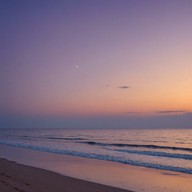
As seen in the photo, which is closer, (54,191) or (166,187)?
(54,191)

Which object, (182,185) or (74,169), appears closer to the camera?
(182,185)

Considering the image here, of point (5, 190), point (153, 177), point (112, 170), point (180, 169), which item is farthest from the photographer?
point (180, 169)

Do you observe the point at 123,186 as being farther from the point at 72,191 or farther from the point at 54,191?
the point at 54,191

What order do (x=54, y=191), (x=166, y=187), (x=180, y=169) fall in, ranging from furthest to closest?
(x=180, y=169), (x=166, y=187), (x=54, y=191)

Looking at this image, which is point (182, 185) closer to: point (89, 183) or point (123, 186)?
point (123, 186)

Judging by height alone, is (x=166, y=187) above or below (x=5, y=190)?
below

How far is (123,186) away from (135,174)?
366cm

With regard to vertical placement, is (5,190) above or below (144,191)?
above

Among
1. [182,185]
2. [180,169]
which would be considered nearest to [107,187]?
[182,185]

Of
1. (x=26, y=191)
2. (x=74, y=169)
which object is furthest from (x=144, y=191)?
(x=74, y=169)

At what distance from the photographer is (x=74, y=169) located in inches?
731

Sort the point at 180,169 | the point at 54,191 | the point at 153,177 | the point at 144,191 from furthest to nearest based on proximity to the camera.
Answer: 1. the point at 180,169
2. the point at 153,177
3. the point at 144,191
4. the point at 54,191

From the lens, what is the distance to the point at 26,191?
9.82 meters

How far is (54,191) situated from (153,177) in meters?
6.71
